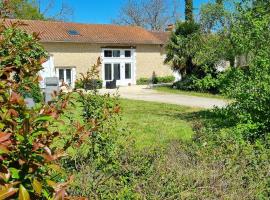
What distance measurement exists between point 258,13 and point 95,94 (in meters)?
7.18

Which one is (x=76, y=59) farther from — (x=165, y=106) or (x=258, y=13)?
(x=258, y=13)

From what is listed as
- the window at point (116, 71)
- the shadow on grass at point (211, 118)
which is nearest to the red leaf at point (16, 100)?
the shadow on grass at point (211, 118)

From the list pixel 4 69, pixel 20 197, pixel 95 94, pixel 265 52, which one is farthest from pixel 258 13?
pixel 20 197

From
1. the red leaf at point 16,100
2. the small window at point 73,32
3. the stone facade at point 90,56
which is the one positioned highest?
the small window at point 73,32

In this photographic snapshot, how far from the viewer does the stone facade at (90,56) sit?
35500 millimetres

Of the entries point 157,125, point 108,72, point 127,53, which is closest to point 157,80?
point 127,53

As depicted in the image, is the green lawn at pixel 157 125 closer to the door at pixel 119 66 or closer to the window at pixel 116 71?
the door at pixel 119 66

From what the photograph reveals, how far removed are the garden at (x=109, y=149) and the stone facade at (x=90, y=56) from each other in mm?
25662

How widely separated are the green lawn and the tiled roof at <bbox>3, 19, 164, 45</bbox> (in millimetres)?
17122

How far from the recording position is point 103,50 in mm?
38281

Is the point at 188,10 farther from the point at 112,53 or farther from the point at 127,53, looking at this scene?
the point at 112,53

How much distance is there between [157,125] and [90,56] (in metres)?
24.9

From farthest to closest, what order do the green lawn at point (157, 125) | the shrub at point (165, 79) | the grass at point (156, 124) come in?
1. the shrub at point (165, 79)
2. the green lawn at point (157, 125)
3. the grass at point (156, 124)

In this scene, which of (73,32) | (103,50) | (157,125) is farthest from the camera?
(103,50)
